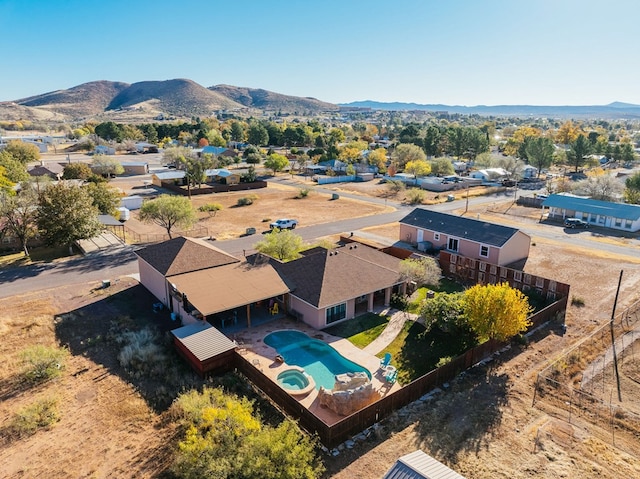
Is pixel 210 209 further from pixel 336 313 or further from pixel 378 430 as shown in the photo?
pixel 378 430

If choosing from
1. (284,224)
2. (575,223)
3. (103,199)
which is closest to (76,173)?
(103,199)

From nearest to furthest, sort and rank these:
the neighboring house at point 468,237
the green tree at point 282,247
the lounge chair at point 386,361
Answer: the lounge chair at point 386,361 < the green tree at point 282,247 < the neighboring house at point 468,237

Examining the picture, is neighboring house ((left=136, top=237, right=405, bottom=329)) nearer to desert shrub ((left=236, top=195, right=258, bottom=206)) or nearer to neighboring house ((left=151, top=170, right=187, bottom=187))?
desert shrub ((left=236, top=195, right=258, bottom=206))

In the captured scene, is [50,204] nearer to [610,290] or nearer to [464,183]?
[610,290]

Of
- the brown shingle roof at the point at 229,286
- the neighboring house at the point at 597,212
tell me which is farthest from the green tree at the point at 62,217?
the neighboring house at the point at 597,212

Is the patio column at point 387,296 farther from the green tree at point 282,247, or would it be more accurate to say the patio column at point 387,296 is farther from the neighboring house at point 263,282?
the green tree at point 282,247

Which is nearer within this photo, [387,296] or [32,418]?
[32,418]
